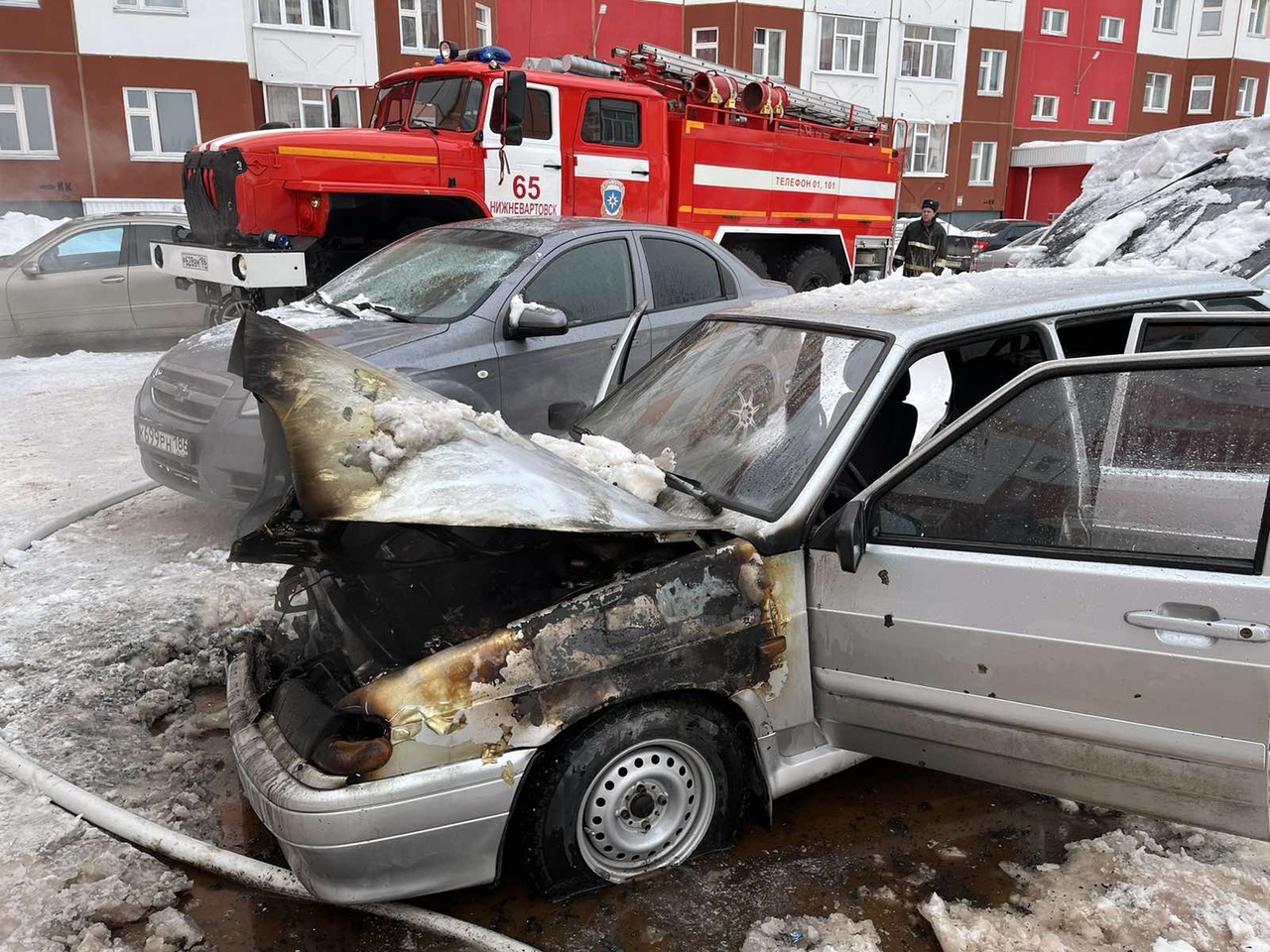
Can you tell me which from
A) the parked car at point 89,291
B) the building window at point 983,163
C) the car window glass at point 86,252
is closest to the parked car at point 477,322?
the parked car at point 89,291

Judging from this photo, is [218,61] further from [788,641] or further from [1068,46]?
[1068,46]

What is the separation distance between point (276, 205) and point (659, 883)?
700cm

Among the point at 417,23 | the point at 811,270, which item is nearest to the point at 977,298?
the point at 811,270

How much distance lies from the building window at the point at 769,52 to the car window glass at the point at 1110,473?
28336 millimetres

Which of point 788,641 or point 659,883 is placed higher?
point 788,641

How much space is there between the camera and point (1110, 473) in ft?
8.43

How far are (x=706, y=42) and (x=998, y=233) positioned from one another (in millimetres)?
10602

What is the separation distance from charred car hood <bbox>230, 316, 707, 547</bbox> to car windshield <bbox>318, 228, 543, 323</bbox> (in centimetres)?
265

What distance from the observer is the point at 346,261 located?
850 cm

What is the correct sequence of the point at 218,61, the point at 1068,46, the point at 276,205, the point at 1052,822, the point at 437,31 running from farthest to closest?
1. the point at 1068,46
2. the point at 437,31
3. the point at 218,61
4. the point at 276,205
5. the point at 1052,822

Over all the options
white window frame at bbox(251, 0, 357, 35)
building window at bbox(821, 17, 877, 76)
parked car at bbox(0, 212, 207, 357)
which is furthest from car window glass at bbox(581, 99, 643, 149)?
building window at bbox(821, 17, 877, 76)

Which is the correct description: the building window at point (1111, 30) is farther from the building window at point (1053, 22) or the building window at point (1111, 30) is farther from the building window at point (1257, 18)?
the building window at point (1257, 18)

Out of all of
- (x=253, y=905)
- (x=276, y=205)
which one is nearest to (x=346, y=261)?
(x=276, y=205)

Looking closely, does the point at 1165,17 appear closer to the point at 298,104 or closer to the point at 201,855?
A: the point at 298,104
